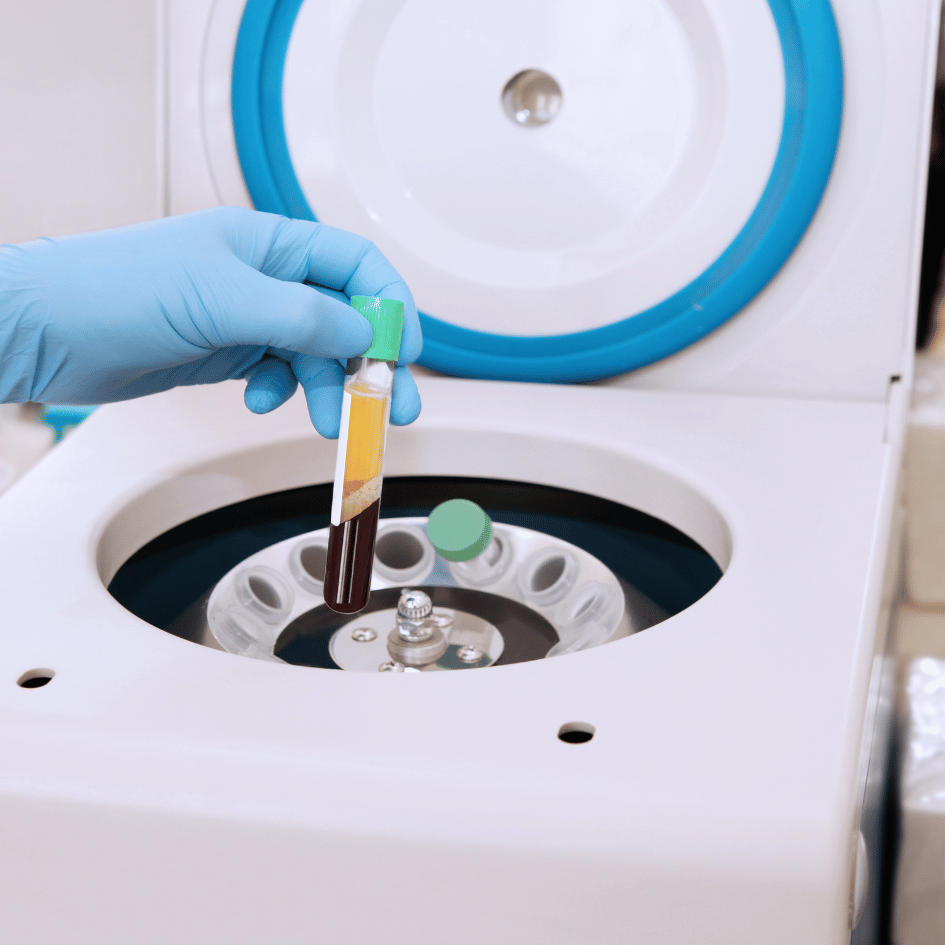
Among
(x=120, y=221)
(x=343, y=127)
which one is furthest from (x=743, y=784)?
(x=120, y=221)

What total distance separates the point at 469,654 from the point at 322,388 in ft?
0.75

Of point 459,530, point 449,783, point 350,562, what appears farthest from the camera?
point 459,530

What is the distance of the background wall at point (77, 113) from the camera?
2.93 feet

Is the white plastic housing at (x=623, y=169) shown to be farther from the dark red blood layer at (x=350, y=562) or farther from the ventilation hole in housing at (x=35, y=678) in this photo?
the ventilation hole in housing at (x=35, y=678)

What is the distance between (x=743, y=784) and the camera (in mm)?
358

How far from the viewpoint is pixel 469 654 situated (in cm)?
70

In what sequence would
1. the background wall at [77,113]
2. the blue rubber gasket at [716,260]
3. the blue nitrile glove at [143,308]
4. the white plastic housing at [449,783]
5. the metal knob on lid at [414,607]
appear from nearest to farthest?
the white plastic housing at [449,783]
the blue nitrile glove at [143,308]
the metal knob on lid at [414,607]
the blue rubber gasket at [716,260]
the background wall at [77,113]

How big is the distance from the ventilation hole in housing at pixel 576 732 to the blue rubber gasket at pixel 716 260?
517 mm

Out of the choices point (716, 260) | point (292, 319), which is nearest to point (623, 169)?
point (716, 260)

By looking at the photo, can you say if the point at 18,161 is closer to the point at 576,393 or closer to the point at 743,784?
the point at 576,393

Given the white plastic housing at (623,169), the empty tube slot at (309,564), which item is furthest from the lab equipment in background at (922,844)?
the empty tube slot at (309,564)

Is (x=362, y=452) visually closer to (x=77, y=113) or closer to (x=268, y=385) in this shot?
(x=268, y=385)

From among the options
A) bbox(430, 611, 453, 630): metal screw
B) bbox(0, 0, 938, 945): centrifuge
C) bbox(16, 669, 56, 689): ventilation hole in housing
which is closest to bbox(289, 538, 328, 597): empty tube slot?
bbox(0, 0, 938, 945): centrifuge

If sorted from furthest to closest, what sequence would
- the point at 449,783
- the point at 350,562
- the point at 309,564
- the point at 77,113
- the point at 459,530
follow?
the point at 77,113 < the point at 309,564 < the point at 459,530 < the point at 350,562 < the point at 449,783
